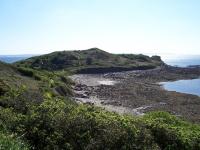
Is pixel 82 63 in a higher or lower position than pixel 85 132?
lower

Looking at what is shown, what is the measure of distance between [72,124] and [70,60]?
514ft

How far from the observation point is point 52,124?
21938mm

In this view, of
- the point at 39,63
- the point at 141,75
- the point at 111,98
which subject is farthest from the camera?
the point at 39,63

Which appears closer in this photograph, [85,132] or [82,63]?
[85,132]

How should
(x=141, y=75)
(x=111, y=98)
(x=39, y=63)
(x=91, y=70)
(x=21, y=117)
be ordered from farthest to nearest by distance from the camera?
1. (x=39, y=63)
2. (x=91, y=70)
3. (x=141, y=75)
4. (x=111, y=98)
5. (x=21, y=117)

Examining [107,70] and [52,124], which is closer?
[52,124]

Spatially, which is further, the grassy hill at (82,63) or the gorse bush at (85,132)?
the grassy hill at (82,63)

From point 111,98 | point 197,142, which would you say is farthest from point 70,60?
point 197,142

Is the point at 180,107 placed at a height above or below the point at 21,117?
below

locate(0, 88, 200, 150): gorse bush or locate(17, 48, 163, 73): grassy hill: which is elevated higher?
locate(0, 88, 200, 150): gorse bush

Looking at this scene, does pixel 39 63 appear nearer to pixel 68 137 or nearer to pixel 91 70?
pixel 91 70

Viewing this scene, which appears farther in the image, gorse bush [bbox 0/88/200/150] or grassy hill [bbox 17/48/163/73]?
grassy hill [bbox 17/48/163/73]

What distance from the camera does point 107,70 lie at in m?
161

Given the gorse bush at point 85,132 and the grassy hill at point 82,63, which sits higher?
the gorse bush at point 85,132
